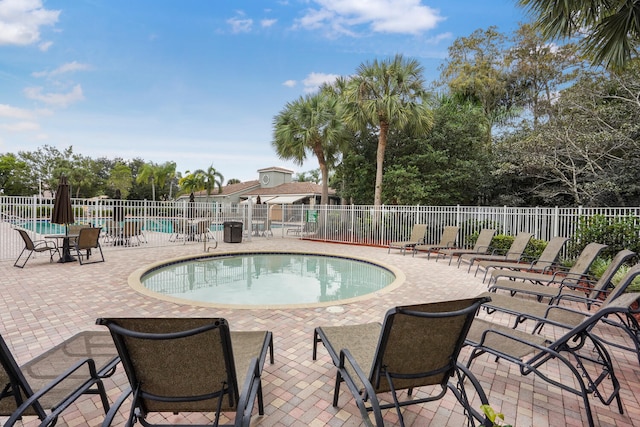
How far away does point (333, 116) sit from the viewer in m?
18.1

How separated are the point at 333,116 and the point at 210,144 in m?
24.7

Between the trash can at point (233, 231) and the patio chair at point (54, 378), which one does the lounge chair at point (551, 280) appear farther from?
the trash can at point (233, 231)

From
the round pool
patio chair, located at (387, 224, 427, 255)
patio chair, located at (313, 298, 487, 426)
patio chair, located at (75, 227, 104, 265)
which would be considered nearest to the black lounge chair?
the round pool

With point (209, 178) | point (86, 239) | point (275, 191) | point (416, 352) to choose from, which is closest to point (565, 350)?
point (416, 352)

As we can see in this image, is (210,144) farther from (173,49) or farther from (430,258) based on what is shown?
(430,258)

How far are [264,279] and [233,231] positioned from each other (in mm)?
6375

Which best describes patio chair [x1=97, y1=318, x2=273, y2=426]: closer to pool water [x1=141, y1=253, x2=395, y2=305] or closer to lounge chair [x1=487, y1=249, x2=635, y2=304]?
lounge chair [x1=487, y1=249, x2=635, y2=304]

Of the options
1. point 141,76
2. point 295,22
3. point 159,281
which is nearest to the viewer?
point 159,281

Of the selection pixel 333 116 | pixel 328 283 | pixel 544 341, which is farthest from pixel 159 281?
pixel 333 116

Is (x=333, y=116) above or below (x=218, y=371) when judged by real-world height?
above

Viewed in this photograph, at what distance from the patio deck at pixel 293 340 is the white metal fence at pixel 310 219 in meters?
2.14

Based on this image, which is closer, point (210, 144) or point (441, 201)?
point (441, 201)

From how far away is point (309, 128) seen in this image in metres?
18.2

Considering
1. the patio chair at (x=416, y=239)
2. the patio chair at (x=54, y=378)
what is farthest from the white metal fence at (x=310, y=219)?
the patio chair at (x=54, y=378)
